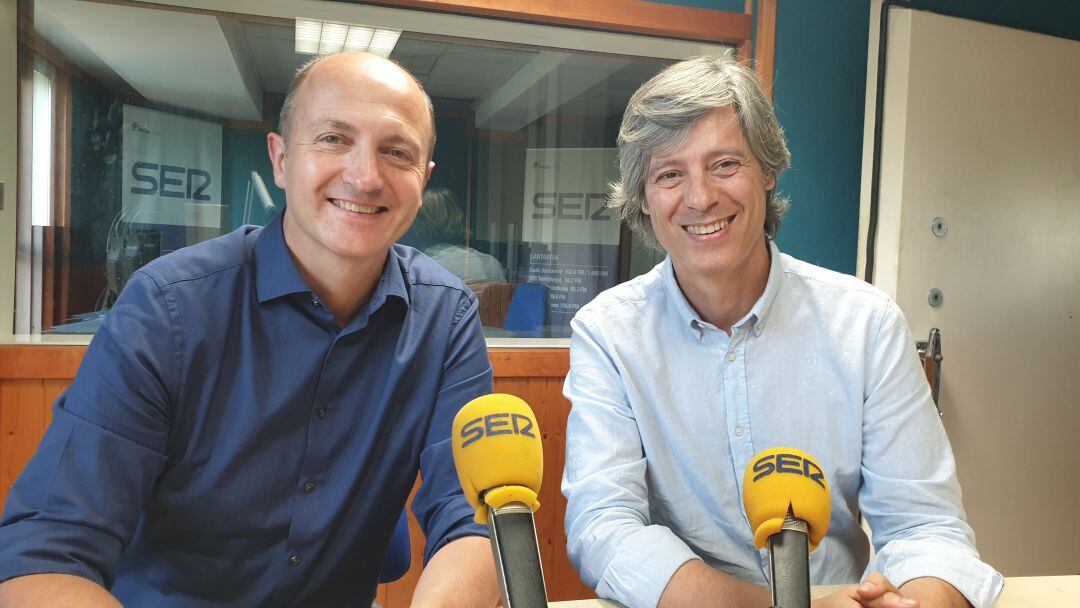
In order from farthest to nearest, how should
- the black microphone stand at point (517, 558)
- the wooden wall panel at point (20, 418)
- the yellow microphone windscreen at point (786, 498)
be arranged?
the wooden wall panel at point (20, 418) < the yellow microphone windscreen at point (786, 498) < the black microphone stand at point (517, 558)

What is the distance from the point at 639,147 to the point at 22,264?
1.97 m

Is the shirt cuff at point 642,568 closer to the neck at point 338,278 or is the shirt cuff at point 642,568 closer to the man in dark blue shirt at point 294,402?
the man in dark blue shirt at point 294,402

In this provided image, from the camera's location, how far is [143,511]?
1232 mm

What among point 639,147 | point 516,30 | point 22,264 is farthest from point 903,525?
point 22,264

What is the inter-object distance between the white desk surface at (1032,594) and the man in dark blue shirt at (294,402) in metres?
0.17

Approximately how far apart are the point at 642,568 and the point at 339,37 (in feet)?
6.76

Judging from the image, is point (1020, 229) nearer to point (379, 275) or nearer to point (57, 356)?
point (379, 275)

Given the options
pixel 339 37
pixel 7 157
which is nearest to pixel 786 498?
pixel 339 37

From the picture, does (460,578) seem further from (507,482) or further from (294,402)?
(507,482)

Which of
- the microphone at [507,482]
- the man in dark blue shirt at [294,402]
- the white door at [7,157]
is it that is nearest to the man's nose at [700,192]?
the man in dark blue shirt at [294,402]

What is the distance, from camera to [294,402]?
126 cm

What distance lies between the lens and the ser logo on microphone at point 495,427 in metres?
0.72

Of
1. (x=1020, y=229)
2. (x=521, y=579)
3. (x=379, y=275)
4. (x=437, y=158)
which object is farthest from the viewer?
(x=1020, y=229)

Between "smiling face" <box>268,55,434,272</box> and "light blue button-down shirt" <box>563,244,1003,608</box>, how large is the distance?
426 mm
